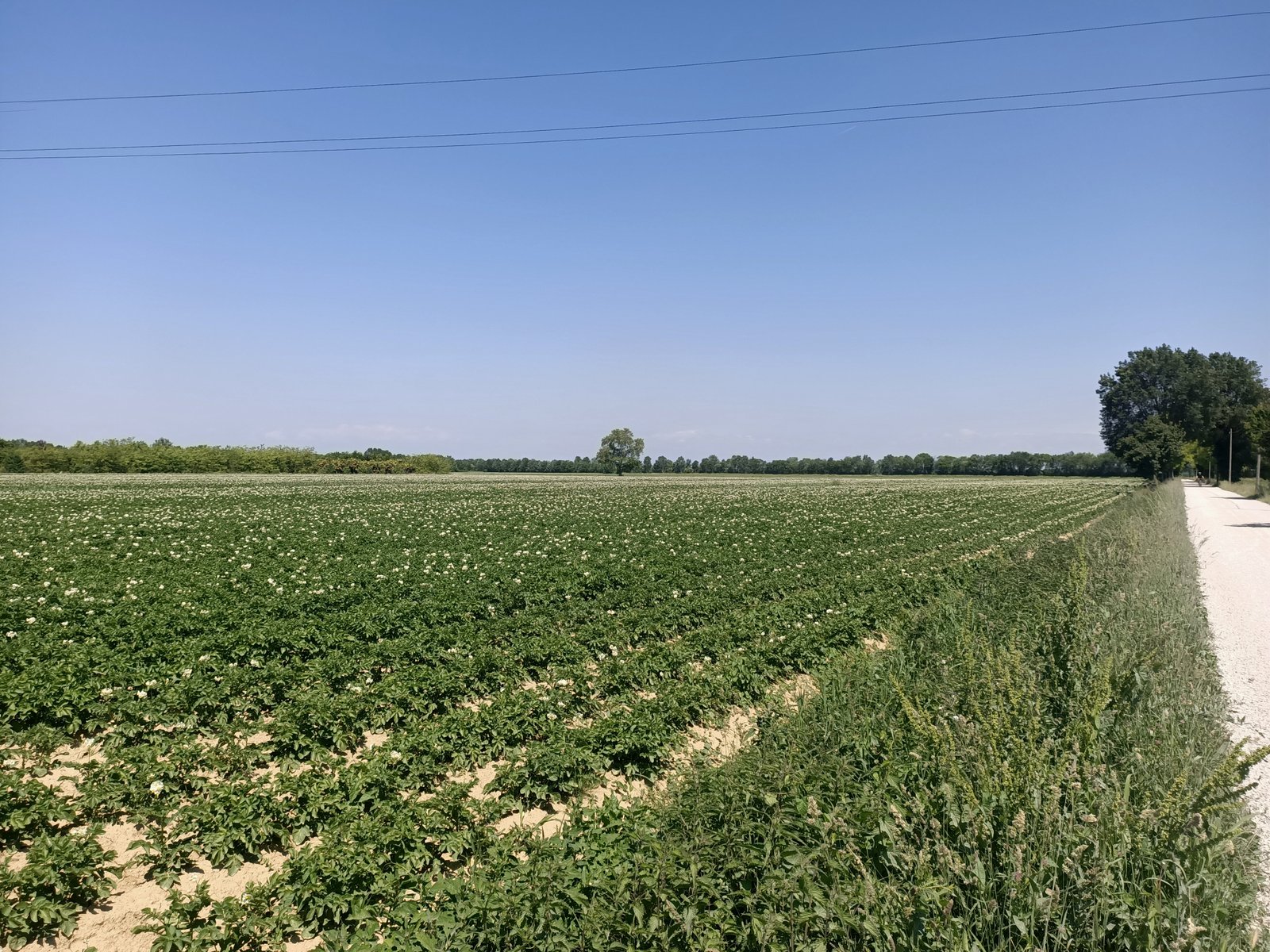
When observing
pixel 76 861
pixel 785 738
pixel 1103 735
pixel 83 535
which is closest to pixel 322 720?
pixel 76 861

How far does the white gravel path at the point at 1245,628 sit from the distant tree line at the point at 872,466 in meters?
128

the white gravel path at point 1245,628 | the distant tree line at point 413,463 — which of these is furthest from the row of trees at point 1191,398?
A: the white gravel path at point 1245,628

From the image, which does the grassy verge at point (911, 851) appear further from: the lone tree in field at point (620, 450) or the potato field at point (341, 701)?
the lone tree in field at point (620, 450)

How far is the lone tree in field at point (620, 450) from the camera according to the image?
525 ft

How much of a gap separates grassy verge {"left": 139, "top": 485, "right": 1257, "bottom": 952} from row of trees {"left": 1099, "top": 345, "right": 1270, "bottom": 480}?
100 m

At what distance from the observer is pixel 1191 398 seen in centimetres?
9950

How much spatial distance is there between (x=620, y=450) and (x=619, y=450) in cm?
19

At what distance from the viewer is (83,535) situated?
20.7 meters

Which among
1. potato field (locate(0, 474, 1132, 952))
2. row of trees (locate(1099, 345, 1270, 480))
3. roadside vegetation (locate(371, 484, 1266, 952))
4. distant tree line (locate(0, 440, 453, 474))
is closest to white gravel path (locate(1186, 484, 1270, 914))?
roadside vegetation (locate(371, 484, 1266, 952))

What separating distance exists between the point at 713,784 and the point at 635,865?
1.32 metres

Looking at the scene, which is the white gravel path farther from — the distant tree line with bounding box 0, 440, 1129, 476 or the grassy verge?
the distant tree line with bounding box 0, 440, 1129, 476

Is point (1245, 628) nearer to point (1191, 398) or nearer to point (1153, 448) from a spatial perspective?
point (1153, 448)

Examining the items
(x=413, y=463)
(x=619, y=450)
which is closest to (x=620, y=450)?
(x=619, y=450)

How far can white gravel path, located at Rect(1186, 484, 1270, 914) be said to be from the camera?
602cm
